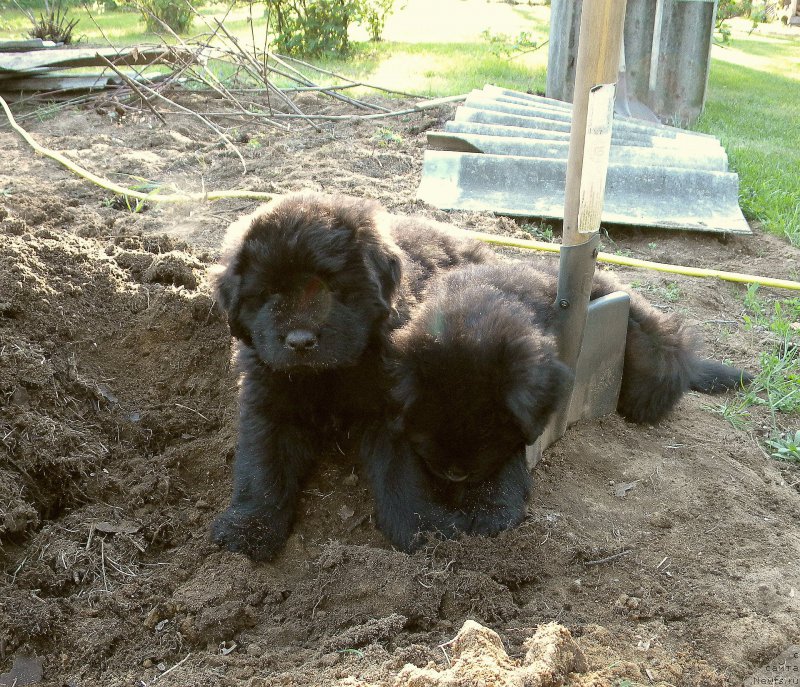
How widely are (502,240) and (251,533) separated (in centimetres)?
256

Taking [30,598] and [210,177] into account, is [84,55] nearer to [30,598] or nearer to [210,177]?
[210,177]

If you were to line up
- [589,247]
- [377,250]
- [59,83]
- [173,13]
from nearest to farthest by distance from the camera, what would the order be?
[377,250], [589,247], [59,83], [173,13]

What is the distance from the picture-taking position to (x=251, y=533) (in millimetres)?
2883

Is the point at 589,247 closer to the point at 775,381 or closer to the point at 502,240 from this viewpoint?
the point at 775,381

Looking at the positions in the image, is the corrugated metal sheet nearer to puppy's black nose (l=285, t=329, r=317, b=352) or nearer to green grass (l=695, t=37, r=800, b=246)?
green grass (l=695, t=37, r=800, b=246)

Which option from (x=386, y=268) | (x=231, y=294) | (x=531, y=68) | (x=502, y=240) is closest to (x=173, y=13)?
(x=531, y=68)

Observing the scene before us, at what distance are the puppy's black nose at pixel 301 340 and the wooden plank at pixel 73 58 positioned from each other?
5.93 meters

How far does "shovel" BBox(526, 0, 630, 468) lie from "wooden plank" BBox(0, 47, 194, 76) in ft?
19.1

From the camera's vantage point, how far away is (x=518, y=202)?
5.72 metres

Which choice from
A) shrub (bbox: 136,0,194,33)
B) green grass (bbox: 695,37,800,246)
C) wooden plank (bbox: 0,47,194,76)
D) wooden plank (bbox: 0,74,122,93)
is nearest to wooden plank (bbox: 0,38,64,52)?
wooden plank (bbox: 0,47,194,76)

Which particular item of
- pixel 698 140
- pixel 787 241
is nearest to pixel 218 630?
→ pixel 787 241

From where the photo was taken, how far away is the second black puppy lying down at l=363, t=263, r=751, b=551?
2.59 metres

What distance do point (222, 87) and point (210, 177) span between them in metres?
2.22

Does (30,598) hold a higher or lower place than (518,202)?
lower
